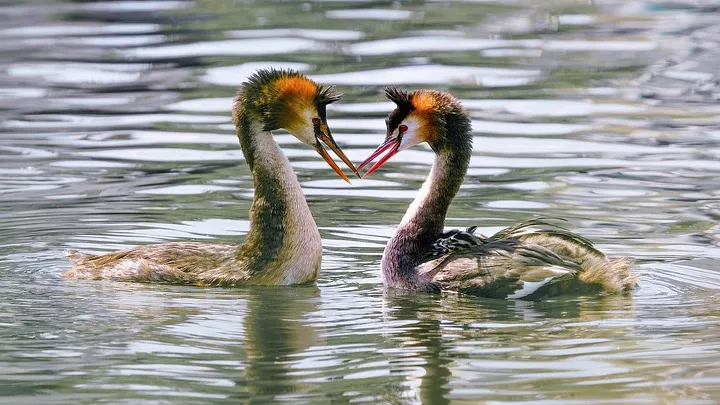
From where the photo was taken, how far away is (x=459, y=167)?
11055 mm

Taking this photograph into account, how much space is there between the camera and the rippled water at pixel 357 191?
8.54m

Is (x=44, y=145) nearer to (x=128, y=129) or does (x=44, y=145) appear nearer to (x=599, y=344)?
(x=128, y=129)

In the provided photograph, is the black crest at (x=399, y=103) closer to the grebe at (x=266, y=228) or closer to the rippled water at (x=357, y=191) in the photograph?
the grebe at (x=266, y=228)

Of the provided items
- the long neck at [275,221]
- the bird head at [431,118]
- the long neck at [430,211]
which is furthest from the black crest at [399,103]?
the long neck at [275,221]

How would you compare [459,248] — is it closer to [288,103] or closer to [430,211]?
[430,211]

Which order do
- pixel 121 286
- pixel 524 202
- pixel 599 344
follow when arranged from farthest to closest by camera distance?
pixel 524 202 < pixel 121 286 < pixel 599 344

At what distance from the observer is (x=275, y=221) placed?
11.0m

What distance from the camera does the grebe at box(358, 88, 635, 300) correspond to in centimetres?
1016

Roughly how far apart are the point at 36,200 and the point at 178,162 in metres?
2.10

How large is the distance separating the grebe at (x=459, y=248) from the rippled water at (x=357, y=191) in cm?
14

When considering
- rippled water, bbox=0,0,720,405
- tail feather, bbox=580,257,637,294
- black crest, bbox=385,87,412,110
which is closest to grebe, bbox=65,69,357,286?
rippled water, bbox=0,0,720,405

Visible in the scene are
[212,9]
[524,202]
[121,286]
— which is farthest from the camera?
[212,9]

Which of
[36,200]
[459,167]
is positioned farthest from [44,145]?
[459,167]

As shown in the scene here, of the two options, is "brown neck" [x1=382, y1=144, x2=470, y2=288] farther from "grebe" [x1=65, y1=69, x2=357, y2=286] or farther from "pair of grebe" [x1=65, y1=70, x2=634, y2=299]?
"grebe" [x1=65, y1=69, x2=357, y2=286]
